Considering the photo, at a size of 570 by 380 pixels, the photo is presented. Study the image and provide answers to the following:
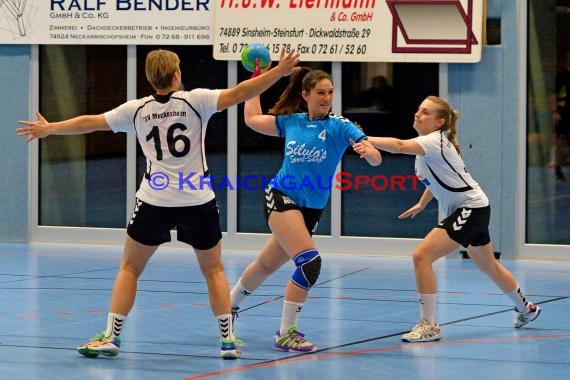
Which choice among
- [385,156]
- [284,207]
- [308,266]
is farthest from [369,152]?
[385,156]

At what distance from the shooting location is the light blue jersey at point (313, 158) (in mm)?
8414

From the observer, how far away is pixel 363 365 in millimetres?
7777

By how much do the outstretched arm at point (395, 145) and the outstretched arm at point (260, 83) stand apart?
99 cm

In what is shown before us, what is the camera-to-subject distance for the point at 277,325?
31.0ft

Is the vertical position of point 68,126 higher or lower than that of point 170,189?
higher

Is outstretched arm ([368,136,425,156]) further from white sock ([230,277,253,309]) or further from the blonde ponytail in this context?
white sock ([230,277,253,309])

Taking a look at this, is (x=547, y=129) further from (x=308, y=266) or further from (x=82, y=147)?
(x=308, y=266)

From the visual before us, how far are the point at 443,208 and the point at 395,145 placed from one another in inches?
38.1

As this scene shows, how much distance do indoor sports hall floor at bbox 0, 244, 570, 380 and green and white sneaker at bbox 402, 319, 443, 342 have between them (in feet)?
0.35

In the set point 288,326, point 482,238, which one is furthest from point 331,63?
point 288,326

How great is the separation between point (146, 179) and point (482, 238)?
8.93ft

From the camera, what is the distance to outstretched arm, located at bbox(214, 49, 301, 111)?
7.64 metres

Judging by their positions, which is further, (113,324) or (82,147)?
(82,147)

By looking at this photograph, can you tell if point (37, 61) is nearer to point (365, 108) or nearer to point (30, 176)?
point (30, 176)
